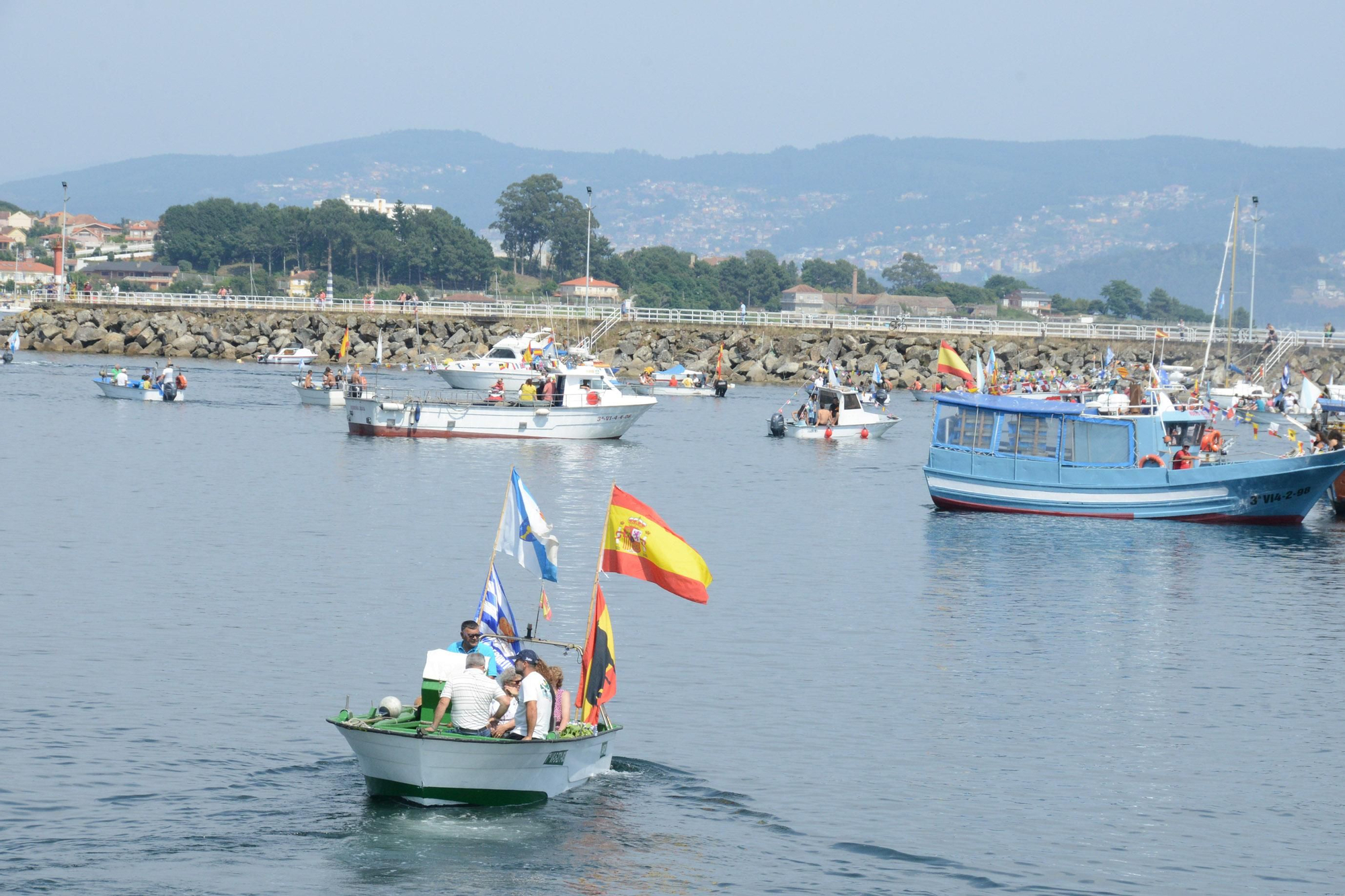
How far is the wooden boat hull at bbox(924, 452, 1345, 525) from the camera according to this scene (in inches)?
1975

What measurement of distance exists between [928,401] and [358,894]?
100956 millimetres

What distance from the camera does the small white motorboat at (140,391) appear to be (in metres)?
88.8

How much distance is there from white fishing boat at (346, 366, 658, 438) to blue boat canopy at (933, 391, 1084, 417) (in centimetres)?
2379

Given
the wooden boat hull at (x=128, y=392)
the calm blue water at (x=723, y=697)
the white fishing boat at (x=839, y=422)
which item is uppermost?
the white fishing boat at (x=839, y=422)

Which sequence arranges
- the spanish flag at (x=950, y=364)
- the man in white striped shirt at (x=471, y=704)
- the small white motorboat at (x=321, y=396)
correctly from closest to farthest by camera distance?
1. the man in white striped shirt at (x=471, y=704)
2. the spanish flag at (x=950, y=364)
3. the small white motorboat at (x=321, y=396)

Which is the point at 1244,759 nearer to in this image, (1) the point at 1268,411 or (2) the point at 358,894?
(2) the point at 358,894

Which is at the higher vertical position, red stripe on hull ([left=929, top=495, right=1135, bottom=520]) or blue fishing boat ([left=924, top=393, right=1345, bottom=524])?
blue fishing boat ([left=924, top=393, right=1345, bottom=524])

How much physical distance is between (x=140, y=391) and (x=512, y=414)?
94.5ft

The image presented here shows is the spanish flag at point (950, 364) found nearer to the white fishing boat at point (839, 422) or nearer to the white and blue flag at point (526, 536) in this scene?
the white fishing boat at point (839, 422)

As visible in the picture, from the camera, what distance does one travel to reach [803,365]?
125 m

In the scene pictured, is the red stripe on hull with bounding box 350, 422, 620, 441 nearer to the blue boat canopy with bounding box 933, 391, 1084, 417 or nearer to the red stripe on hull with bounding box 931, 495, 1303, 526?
the blue boat canopy with bounding box 933, 391, 1084, 417

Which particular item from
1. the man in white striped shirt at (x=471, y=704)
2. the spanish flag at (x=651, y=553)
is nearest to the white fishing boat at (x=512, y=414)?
the spanish flag at (x=651, y=553)

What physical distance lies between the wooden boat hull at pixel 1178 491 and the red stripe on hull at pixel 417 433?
2539cm

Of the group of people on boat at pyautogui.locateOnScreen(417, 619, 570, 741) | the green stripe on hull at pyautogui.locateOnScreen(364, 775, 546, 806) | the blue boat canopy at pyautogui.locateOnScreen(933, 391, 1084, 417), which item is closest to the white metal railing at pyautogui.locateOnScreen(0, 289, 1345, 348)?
the blue boat canopy at pyautogui.locateOnScreen(933, 391, 1084, 417)
